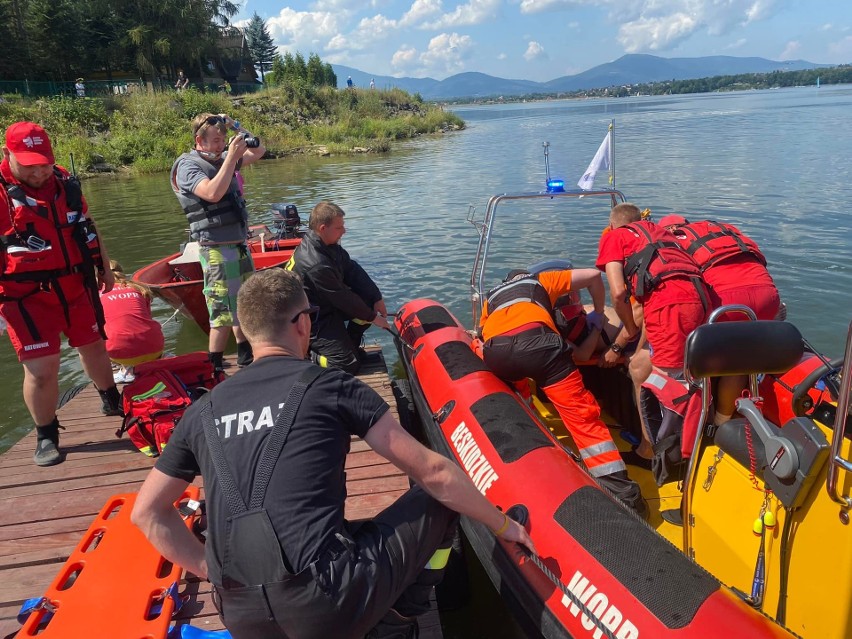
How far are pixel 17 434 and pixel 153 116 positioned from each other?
2555cm

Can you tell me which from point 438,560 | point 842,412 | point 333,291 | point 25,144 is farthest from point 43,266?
point 842,412

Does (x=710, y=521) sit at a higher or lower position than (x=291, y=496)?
lower

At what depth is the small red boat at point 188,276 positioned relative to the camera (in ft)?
19.8

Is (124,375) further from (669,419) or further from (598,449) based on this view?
(669,419)

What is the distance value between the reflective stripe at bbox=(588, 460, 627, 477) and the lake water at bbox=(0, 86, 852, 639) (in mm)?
821

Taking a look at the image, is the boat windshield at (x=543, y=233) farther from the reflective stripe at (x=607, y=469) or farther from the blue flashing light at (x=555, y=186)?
the reflective stripe at (x=607, y=469)

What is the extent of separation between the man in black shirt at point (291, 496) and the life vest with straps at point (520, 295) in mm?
1670

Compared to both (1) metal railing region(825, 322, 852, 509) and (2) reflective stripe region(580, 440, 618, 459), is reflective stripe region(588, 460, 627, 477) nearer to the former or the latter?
(2) reflective stripe region(580, 440, 618, 459)

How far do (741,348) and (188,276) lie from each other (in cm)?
634

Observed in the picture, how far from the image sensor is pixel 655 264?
297 centimetres

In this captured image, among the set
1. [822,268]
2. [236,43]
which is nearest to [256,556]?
[822,268]

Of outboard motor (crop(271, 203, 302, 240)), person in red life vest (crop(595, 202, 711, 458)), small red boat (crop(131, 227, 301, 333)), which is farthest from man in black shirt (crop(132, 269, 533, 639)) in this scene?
outboard motor (crop(271, 203, 302, 240))

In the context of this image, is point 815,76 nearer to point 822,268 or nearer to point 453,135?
point 453,135

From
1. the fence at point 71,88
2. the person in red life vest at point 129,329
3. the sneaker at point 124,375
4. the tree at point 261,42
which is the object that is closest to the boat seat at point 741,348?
the person in red life vest at point 129,329
